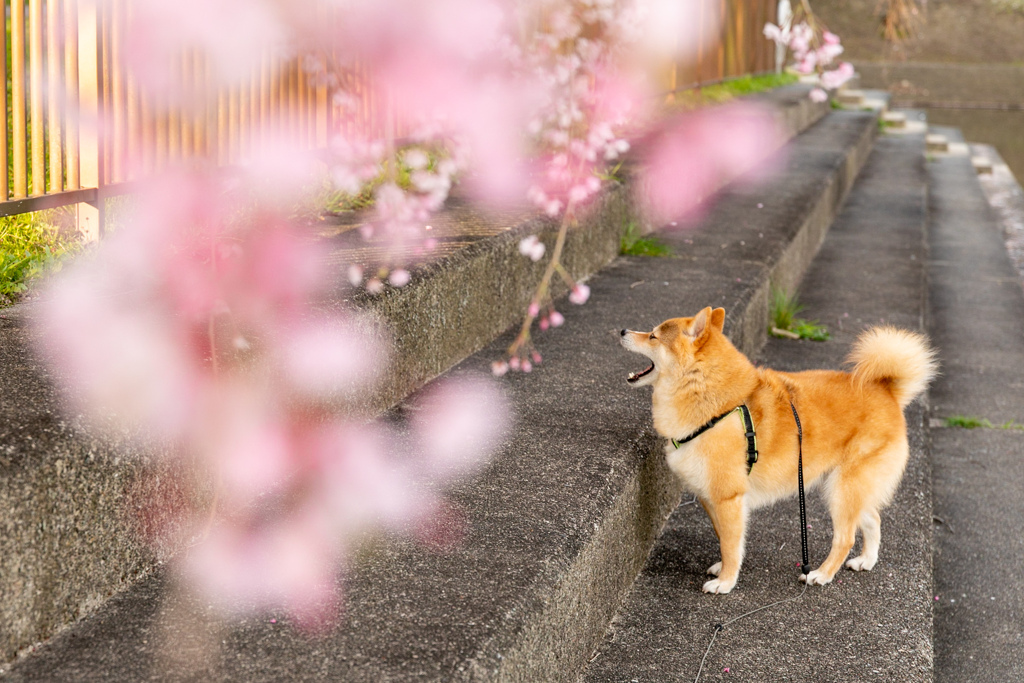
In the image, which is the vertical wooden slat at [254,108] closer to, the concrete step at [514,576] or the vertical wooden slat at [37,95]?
the vertical wooden slat at [37,95]

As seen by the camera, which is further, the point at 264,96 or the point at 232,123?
the point at 264,96

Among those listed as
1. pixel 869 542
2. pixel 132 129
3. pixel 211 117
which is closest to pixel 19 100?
pixel 132 129

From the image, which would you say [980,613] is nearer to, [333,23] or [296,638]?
[296,638]

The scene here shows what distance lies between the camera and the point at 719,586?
9.46 feet

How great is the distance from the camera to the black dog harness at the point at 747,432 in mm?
2869

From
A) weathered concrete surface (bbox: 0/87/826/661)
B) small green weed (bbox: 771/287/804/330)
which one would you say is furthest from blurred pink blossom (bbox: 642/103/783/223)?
weathered concrete surface (bbox: 0/87/826/661)

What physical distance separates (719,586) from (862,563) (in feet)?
1.58

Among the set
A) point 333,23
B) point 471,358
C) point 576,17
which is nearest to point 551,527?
point 471,358

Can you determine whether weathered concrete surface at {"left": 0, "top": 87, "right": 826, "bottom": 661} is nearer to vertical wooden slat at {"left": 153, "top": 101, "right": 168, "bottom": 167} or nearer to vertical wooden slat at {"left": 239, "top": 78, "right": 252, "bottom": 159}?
vertical wooden slat at {"left": 153, "top": 101, "right": 168, "bottom": 167}

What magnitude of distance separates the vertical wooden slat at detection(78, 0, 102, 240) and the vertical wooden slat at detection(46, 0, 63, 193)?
0.09 metres

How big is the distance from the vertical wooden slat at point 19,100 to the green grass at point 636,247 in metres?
3.33

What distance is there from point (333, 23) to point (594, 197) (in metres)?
1.55

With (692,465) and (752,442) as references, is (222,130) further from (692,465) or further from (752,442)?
(752,442)

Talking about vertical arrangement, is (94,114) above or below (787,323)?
above
